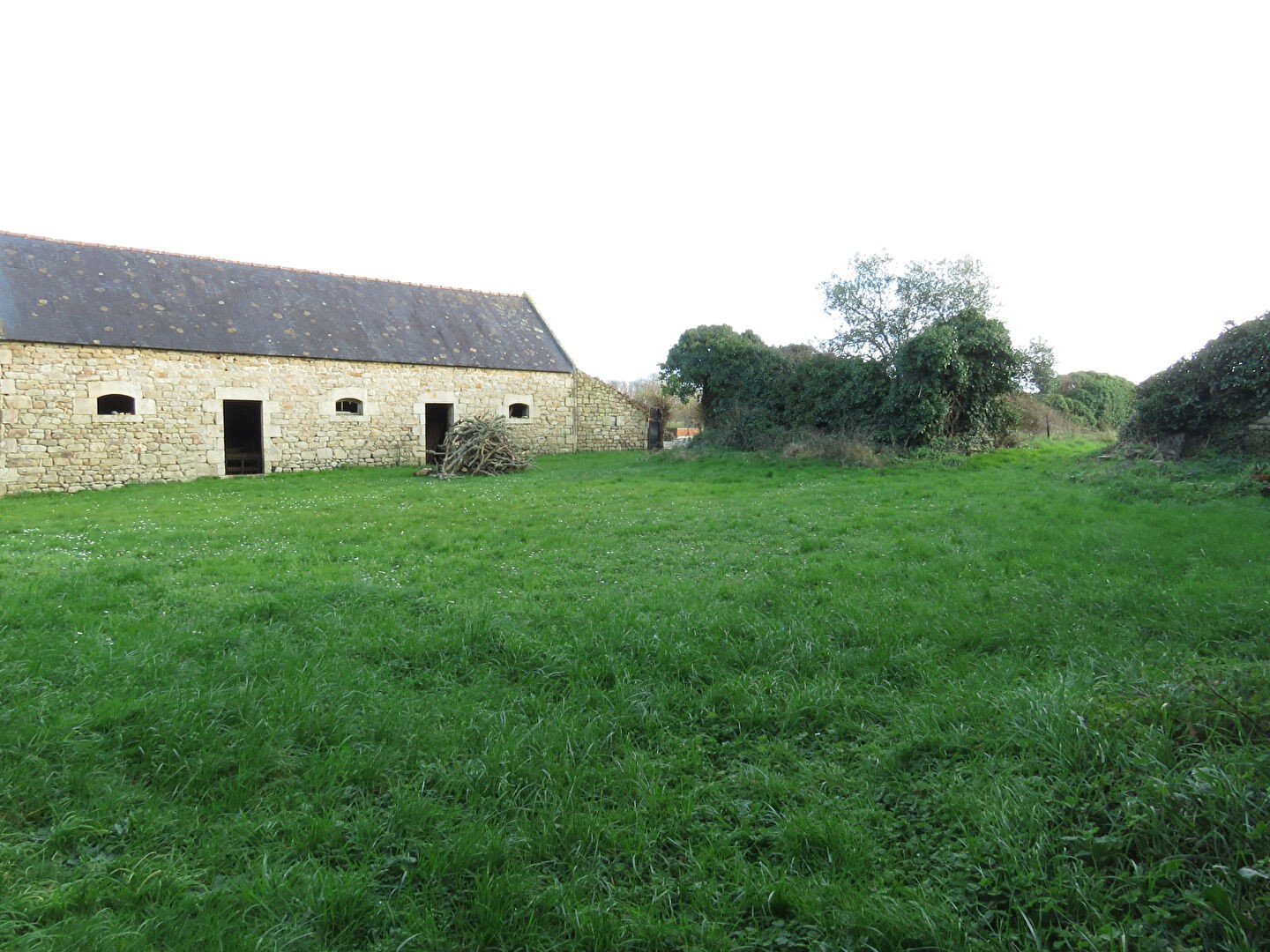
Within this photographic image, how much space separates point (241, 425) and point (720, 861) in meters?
22.5

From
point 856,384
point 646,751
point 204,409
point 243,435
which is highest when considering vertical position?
point 856,384

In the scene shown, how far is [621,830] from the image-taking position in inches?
105

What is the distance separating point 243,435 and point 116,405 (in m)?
4.81

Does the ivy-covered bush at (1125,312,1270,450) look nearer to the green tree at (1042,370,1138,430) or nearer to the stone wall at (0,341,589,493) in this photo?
the green tree at (1042,370,1138,430)

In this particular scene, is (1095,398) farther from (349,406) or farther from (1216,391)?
(349,406)

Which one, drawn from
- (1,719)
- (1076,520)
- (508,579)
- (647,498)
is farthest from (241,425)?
(1076,520)

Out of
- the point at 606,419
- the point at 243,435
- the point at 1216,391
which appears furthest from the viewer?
the point at 606,419

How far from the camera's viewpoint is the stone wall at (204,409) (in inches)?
587

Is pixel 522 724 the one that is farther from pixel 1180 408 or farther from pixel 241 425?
pixel 241 425

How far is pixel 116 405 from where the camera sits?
52.6 feet

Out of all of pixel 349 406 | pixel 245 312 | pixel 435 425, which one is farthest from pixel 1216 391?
pixel 245 312

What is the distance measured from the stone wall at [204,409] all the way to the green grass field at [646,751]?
1120cm

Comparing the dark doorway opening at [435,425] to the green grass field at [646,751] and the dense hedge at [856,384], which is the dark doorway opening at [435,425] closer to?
the dense hedge at [856,384]

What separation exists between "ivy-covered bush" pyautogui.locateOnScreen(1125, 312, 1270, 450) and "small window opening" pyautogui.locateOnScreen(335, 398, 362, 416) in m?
19.1
